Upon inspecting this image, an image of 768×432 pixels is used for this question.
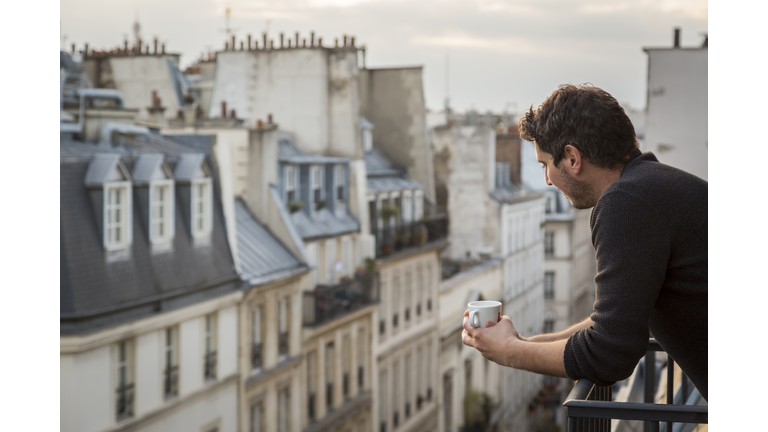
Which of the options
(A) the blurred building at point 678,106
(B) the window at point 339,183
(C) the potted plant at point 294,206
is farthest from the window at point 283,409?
(A) the blurred building at point 678,106

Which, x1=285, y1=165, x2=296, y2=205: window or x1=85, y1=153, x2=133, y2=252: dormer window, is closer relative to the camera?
x1=85, y1=153, x2=133, y2=252: dormer window

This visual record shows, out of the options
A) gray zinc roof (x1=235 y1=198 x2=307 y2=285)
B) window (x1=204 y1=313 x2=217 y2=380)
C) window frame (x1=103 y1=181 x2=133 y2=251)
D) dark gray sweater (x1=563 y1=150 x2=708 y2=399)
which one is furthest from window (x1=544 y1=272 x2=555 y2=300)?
dark gray sweater (x1=563 y1=150 x2=708 y2=399)

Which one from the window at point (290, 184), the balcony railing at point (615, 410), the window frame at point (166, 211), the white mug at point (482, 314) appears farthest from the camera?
the window at point (290, 184)

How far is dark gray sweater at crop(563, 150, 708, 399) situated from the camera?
4.72 feet

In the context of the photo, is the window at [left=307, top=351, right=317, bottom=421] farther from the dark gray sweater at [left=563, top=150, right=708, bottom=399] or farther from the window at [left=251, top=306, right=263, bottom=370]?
the dark gray sweater at [left=563, top=150, right=708, bottom=399]

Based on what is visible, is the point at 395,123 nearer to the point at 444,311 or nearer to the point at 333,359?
the point at 444,311

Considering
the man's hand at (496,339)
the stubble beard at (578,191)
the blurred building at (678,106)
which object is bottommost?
the man's hand at (496,339)

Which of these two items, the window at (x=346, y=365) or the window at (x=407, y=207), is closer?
the window at (x=346, y=365)

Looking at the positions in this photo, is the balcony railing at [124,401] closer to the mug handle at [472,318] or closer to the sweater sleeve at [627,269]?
the mug handle at [472,318]

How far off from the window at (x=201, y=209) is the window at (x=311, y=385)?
3102 mm

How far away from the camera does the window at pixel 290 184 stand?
1258cm

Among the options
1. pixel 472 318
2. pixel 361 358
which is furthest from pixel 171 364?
pixel 472 318

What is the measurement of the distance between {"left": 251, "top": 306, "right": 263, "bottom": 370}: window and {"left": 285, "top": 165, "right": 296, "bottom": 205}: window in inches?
90.2
